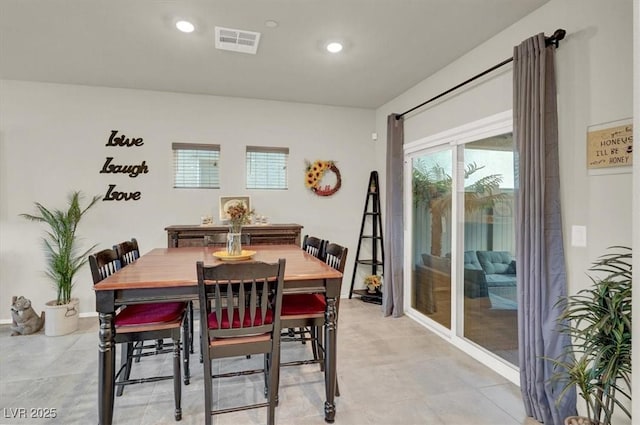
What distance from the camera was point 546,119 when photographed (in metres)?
2.13

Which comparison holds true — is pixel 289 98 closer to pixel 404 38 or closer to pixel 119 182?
pixel 404 38

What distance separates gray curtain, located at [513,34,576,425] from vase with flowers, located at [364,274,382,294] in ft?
8.16

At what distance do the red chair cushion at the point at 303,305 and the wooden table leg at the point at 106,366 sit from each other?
995mm

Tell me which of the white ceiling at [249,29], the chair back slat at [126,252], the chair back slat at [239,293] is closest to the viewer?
the chair back slat at [239,293]

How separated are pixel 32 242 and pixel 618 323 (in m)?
5.27

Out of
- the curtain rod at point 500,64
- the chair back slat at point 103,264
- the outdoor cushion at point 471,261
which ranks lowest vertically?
the outdoor cushion at point 471,261

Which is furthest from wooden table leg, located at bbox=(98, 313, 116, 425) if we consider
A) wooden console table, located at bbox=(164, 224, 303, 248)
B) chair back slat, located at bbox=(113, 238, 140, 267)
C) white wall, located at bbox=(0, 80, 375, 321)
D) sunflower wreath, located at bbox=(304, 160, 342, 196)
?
sunflower wreath, located at bbox=(304, 160, 342, 196)

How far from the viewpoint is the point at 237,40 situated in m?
2.88

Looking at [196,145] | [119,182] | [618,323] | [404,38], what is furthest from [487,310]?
[119,182]

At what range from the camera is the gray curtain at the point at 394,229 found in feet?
13.4

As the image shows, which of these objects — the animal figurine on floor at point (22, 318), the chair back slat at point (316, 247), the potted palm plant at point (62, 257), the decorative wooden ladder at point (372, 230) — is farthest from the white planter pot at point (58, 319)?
the decorative wooden ladder at point (372, 230)

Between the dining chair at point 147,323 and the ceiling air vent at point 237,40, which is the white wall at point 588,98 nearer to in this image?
the ceiling air vent at point 237,40

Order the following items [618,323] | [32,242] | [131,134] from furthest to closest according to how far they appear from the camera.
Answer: [131,134]
[32,242]
[618,323]

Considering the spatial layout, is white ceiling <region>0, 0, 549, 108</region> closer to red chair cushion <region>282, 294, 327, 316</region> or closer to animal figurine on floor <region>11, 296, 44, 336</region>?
red chair cushion <region>282, 294, 327, 316</region>
